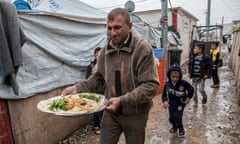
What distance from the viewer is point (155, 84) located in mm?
1822

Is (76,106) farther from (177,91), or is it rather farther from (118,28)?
(177,91)

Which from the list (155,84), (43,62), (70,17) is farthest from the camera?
(70,17)

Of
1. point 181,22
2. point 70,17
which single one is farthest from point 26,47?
point 181,22

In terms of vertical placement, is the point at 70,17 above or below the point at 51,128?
above

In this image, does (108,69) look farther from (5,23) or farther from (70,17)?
(70,17)

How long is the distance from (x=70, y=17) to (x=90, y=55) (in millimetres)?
933

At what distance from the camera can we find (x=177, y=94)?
380 centimetres

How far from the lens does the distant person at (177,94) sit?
3.76 m

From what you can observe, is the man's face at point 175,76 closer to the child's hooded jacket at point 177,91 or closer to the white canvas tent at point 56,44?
the child's hooded jacket at point 177,91

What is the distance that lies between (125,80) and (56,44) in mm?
2136

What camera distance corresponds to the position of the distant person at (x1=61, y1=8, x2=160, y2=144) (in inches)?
70.1

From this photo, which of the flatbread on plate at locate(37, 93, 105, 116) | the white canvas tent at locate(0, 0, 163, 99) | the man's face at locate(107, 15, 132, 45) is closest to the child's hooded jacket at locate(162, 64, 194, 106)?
the white canvas tent at locate(0, 0, 163, 99)

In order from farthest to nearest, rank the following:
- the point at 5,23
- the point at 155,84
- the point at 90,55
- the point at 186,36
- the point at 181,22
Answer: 1. the point at 186,36
2. the point at 181,22
3. the point at 90,55
4. the point at 5,23
5. the point at 155,84

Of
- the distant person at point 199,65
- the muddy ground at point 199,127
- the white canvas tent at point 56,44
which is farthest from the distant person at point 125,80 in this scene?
the distant person at point 199,65
